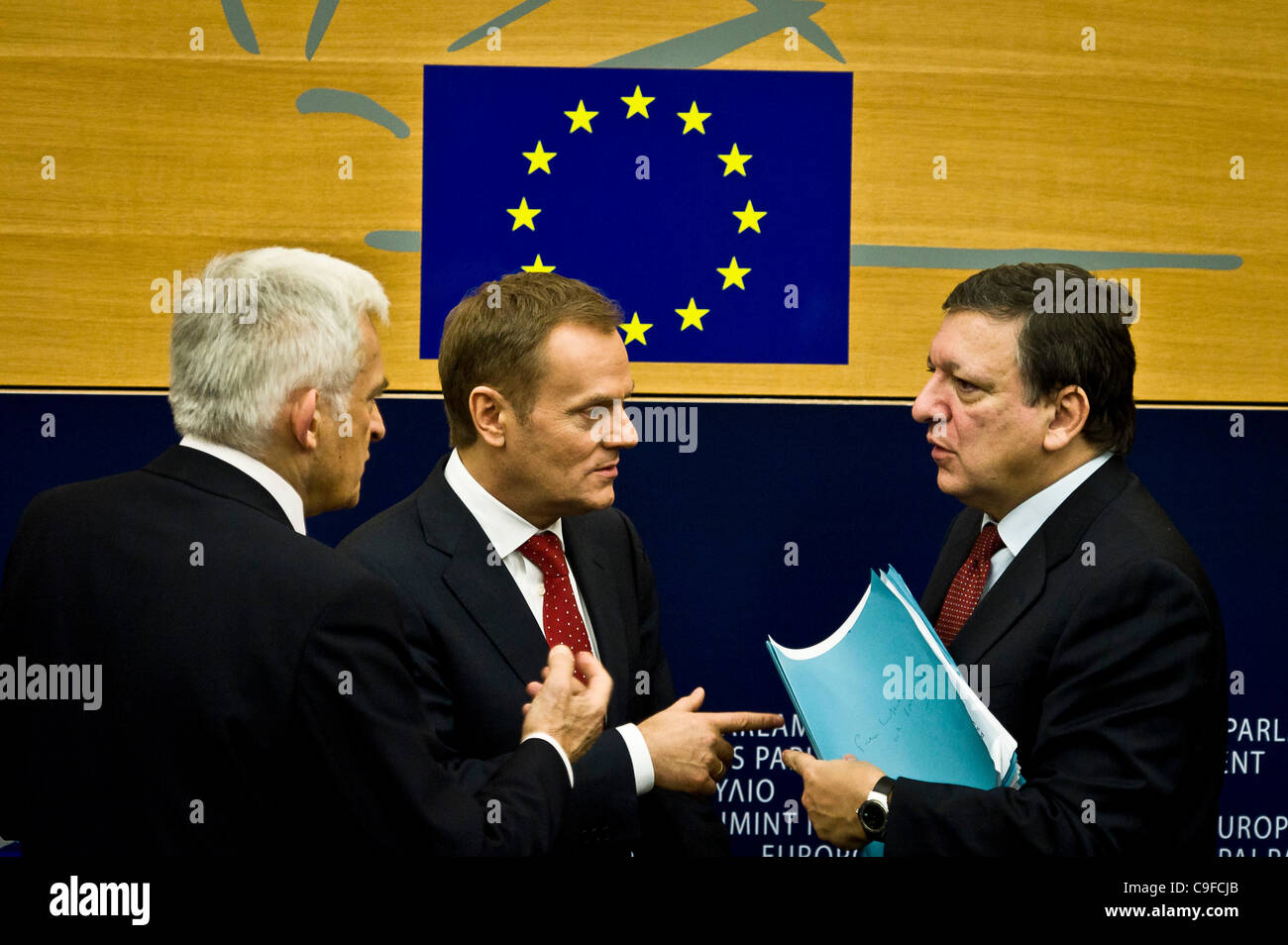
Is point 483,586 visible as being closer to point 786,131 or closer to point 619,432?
point 619,432

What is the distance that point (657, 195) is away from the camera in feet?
10.0

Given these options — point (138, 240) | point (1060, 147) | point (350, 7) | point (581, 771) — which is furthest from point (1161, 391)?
point (138, 240)

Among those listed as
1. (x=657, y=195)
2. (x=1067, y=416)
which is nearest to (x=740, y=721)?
(x=1067, y=416)

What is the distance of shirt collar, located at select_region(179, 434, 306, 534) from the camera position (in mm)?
1707

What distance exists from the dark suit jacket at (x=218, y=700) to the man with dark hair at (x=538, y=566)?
1.50 ft

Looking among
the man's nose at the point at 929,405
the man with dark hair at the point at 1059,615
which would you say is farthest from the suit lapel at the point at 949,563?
the man's nose at the point at 929,405

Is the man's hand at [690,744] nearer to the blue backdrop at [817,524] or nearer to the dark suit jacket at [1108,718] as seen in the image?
the dark suit jacket at [1108,718]

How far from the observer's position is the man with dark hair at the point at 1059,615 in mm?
1877

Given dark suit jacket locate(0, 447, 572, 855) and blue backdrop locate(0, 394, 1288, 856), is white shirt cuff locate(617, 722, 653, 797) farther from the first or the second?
blue backdrop locate(0, 394, 1288, 856)

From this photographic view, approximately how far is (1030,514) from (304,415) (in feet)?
4.44

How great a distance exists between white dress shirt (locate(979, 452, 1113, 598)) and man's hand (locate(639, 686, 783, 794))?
1.77 feet

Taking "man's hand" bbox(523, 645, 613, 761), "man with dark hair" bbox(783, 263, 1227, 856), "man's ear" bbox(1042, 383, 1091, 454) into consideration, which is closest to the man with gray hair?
"man's hand" bbox(523, 645, 613, 761)
